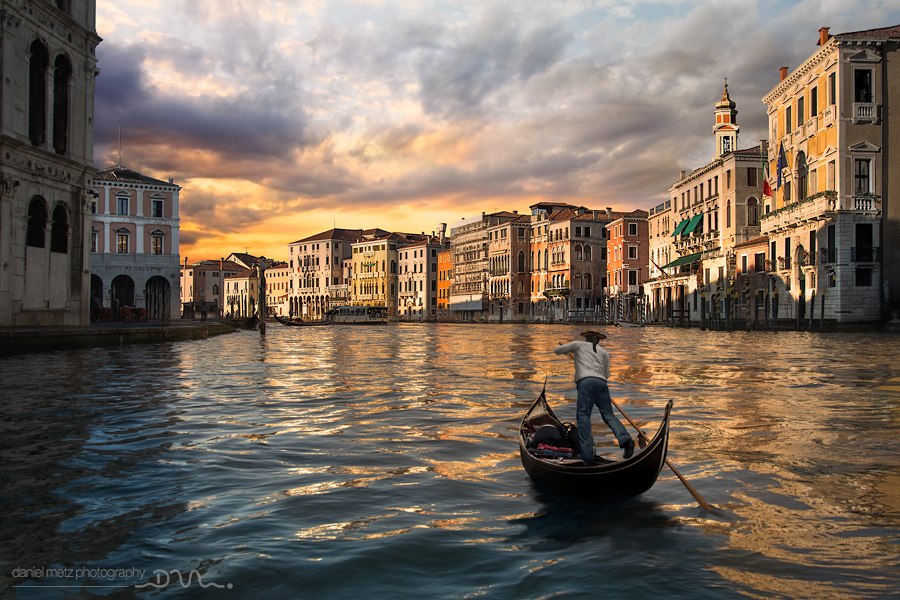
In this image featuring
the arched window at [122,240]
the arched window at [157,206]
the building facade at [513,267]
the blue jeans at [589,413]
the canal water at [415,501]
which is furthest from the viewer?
the building facade at [513,267]

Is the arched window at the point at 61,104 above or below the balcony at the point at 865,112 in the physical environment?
below

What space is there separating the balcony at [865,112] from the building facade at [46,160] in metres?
32.8

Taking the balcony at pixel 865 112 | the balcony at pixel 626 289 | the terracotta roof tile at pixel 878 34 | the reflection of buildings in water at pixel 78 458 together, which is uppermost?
the terracotta roof tile at pixel 878 34

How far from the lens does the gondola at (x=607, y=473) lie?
645 centimetres

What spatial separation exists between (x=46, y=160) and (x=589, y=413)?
73.0ft

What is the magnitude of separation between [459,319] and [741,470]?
94.3 metres

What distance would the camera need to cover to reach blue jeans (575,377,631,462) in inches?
287

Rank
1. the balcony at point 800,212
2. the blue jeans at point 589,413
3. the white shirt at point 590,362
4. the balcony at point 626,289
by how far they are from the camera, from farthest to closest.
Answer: the balcony at point 626,289 < the balcony at point 800,212 < the white shirt at point 590,362 < the blue jeans at point 589,413

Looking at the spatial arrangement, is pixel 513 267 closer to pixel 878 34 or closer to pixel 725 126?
pixel 725 126

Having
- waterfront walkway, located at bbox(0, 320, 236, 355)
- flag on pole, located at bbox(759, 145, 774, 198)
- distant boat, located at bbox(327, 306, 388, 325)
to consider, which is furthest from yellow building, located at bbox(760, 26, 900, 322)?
distant boat, located at bbox(327, 306, 388, 325)

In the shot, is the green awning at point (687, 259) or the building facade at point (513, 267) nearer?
the green awning at point (687, 259)

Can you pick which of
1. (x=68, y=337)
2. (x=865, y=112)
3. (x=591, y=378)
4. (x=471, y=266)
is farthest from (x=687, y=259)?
(x=591, y=378)

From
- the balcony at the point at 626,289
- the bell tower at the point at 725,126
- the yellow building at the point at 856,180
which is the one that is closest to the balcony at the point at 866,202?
the yellow building at the point at 856,180

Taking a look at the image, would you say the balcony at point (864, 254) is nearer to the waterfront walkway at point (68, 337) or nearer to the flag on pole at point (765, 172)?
the flag on pole at point (765, 172)
